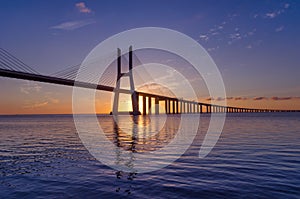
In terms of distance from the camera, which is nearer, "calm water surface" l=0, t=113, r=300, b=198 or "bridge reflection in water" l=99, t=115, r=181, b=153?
"calm water surface" l=0, t=113, r=300, b=198

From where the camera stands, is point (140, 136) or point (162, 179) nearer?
point (162, 179)

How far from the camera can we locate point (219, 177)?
8414 millimetres

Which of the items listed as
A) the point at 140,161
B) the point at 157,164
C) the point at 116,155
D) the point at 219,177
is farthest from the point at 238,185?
the point at 116,155

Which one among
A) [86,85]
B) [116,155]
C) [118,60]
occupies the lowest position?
[116,155]

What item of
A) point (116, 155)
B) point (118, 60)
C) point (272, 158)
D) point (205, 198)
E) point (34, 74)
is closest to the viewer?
point (205, 198)

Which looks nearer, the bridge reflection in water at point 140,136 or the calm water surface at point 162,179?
the calm water surface at point 162,179

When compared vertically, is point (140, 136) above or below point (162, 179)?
below

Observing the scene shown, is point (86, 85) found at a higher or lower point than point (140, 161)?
higher

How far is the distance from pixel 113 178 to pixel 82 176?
3.85ft

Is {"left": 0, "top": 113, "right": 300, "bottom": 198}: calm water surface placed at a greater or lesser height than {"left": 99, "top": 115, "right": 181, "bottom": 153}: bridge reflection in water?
greater

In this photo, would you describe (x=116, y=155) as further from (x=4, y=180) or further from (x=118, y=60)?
(x=118, y=60)

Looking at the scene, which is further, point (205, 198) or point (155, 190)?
point (155, 190)

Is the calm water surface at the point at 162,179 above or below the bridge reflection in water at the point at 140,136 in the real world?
above

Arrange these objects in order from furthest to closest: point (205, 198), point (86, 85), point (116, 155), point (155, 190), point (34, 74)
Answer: point (86, 85) → point (34, 74) → point (116, 155) → point (155, 190) → point (205, 198)
